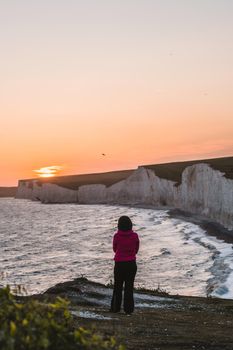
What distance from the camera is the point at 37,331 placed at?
4.32 metres

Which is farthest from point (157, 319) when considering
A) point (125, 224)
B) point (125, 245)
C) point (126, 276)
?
point (125, 224)

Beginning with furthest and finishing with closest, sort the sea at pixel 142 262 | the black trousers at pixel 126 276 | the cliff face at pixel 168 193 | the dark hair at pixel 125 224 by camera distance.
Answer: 1. the cliff face at pixel 168 193
2. the sea at pixel 142 262
3. the black trousers at pixel 126 276
4. the dark hair at pixel 125 224

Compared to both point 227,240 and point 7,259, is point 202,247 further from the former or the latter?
point 7,259

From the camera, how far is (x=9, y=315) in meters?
4.58

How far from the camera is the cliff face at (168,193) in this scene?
60.1 metres

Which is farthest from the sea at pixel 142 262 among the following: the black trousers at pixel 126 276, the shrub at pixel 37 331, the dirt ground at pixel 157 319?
the shrub at pixel 37 331

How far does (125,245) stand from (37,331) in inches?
322

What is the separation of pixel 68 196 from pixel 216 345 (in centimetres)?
17054

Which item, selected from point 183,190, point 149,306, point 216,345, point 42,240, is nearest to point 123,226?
point 216,345

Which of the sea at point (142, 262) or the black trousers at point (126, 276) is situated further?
the sea at point (142, 262)

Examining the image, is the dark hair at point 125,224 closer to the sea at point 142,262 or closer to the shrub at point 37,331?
the sea at point 142,262

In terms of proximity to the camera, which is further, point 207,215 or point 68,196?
point 68,196

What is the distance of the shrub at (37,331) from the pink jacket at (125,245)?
7560 mm

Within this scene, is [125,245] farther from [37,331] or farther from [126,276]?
[37,331]
